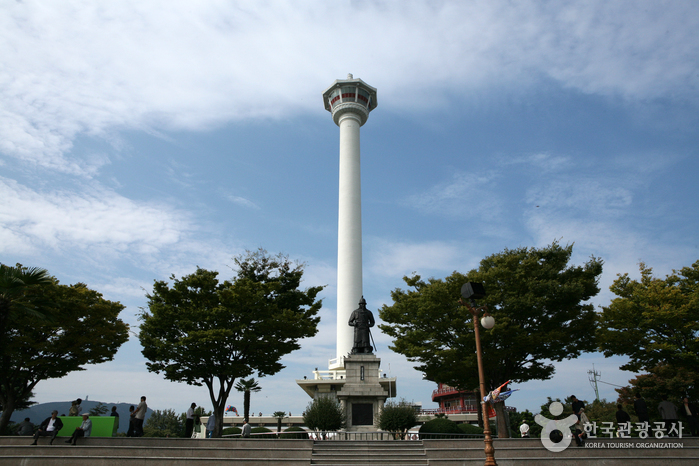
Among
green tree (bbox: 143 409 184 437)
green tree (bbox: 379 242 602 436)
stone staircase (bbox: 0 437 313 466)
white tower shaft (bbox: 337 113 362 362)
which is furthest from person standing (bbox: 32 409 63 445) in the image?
green tree (bbox: 143 409 184 437)

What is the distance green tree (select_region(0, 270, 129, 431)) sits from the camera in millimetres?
24656

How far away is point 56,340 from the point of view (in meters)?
25.6

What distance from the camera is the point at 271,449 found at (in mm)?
16000

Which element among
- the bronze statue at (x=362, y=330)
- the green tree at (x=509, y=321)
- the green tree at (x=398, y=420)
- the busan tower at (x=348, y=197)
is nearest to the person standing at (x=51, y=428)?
the green tree at (x=398, y=420)

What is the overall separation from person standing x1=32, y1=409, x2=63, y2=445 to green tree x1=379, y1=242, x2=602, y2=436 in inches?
697

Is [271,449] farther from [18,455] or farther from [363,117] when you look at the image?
[363,117]

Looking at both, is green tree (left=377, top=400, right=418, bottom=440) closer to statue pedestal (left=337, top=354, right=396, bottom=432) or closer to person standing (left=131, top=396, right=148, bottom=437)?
statue pedestal (left=337, top=354, right=396, bottom=432)

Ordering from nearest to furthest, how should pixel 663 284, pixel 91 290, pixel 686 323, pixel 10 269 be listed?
pixel 10 269
pixel 686 323
pixel 663 284
pixel 91 290

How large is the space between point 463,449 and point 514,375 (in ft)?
44.9

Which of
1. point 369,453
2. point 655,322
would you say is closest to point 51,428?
point 369,453

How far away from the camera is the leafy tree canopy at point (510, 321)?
84.5 ft

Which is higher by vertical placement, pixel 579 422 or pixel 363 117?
pixel 363 117

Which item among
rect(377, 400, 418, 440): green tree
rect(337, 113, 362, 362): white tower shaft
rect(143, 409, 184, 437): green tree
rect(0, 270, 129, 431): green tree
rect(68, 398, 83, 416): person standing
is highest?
rect(337, 113, 362, 362): white tower shaft

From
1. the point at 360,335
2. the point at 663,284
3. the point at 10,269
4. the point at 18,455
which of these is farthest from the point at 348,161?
the point at 18,455
